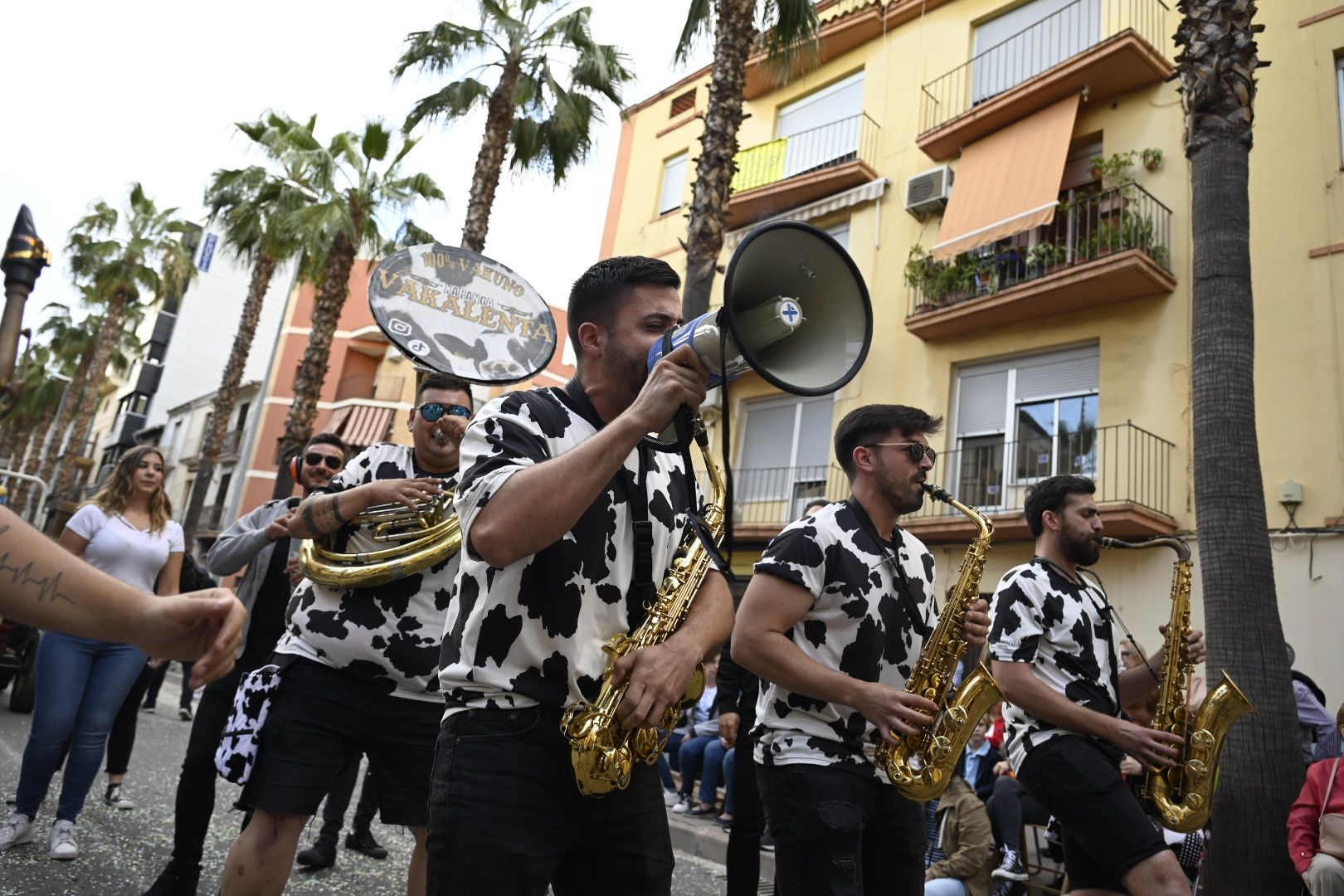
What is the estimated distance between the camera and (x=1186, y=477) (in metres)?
12.3

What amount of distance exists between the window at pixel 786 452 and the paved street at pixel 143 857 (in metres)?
10.1

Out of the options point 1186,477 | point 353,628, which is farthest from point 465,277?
point 1186,477

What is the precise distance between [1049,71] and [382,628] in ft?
46.8

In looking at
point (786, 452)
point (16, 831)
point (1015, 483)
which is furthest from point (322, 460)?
point (786, 452)

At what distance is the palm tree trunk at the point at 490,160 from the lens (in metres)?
13.9

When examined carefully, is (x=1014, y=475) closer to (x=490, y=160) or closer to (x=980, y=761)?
(x=980, y=761)

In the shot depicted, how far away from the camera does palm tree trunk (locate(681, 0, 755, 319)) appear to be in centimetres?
990

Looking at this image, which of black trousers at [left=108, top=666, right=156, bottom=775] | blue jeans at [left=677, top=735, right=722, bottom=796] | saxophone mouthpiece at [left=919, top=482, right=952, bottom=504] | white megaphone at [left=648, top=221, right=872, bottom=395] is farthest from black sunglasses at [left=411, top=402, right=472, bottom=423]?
blue jeans at [left=677, top=735, right=722, bottom=796]

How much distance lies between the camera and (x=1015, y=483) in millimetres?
13969

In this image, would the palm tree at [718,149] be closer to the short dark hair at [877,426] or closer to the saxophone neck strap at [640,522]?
A: the short dark hair at [877,426]

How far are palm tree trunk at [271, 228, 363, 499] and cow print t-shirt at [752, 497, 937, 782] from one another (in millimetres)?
13079

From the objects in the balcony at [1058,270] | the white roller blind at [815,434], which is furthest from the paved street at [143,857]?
the white roller blind at [815,434]

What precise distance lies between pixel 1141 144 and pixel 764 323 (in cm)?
1406

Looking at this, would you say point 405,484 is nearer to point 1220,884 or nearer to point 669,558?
point 669,558
